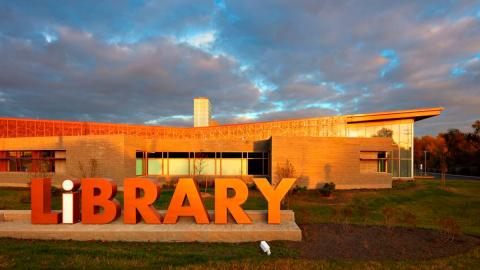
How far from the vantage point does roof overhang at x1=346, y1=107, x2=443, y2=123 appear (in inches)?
1399

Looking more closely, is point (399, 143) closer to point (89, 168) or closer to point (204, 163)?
point (204, 163)

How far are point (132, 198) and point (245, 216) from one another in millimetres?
4212

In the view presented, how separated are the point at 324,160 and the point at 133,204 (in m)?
20.4

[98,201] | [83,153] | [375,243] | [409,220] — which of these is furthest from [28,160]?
[409,220]

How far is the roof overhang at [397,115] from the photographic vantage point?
3553 cm

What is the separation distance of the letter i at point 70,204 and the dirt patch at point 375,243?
7952 millimetres

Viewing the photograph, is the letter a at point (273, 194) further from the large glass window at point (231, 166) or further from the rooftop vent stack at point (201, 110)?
the rooftop vent stack at point (201, 110)

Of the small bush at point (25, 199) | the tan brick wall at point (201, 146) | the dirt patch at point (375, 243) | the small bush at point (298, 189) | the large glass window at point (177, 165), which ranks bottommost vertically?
the small bush at point (298, 189)

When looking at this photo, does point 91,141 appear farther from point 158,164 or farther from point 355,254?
point 355,254

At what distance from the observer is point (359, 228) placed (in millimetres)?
11680

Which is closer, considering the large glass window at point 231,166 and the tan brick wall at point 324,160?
the tan brick wall at point 324,160

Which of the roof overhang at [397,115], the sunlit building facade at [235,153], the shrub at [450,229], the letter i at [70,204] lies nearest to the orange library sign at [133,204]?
the letter i at [70,204]

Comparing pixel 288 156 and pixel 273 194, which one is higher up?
pixel 288 156

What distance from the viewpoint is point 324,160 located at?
91.4ft
